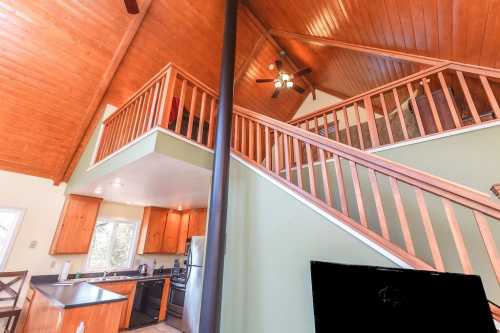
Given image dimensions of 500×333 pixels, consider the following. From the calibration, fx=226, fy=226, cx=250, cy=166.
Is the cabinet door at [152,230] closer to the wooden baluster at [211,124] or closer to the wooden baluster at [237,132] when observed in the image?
the wooden baluster at [211,124]

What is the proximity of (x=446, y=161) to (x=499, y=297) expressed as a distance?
1.25 meters

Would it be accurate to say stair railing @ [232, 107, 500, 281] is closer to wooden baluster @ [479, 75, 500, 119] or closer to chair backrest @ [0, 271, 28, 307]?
wooden baluster @ [479, 75, 500, 119]

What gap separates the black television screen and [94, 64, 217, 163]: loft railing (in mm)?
2239

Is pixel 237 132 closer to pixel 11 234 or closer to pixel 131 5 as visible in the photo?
pixel 131 5

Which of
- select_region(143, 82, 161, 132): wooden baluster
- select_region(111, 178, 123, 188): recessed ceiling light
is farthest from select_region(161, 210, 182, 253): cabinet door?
select_region(143, 82, 161, 132): wooden baluster

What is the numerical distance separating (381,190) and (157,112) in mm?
2659

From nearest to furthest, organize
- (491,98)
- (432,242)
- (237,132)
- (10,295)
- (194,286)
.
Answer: (432,242) < (491,98) < (237,132) < (10,295) < (194,286)

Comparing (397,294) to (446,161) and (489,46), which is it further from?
(489,46)

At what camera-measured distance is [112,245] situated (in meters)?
5.06

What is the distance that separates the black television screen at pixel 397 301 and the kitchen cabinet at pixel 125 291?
14.0 ft

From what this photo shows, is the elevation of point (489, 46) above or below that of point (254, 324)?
above

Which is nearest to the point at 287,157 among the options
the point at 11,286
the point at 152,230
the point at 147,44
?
the point at 147,44

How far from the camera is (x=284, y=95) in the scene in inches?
255

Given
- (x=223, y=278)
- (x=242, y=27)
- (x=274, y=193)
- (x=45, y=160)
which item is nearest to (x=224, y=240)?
(x=223, y=278)
